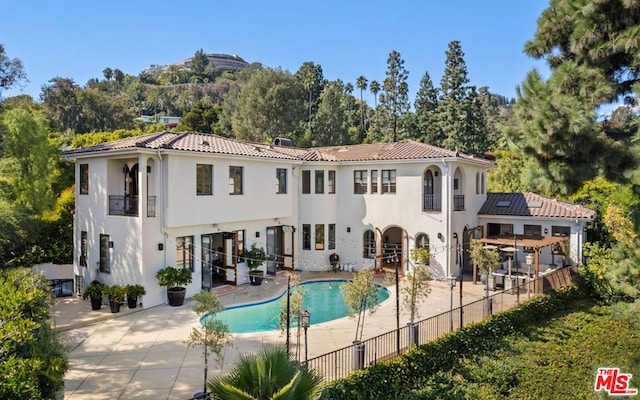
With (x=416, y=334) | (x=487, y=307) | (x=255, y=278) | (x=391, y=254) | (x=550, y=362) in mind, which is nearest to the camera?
(x=416, y=334)

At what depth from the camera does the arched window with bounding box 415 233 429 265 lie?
75.2ft

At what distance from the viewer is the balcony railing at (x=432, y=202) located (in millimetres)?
23047

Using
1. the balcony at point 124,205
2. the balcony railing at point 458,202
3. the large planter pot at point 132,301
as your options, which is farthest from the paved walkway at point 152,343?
the balcony railing at point 458,202

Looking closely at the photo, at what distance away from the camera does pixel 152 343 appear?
1318 centimetres

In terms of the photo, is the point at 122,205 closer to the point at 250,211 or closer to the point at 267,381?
the point at 250,211

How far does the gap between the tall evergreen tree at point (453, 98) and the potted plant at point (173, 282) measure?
37.1 m

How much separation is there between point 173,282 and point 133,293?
1.50 metres

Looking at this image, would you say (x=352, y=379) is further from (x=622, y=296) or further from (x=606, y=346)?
(x=622, y=296)

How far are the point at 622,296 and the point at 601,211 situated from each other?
22.5ft

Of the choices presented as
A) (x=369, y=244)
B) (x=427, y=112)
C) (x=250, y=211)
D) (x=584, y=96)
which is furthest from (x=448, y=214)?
(x=427, y=112)

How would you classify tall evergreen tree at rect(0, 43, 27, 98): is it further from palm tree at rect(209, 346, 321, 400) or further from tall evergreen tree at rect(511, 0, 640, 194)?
tall evergreen tree at rect(511, 0, 640, 194)

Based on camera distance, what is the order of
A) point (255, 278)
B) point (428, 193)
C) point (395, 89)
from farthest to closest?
point (395, 89), point (428, 193), point (255, 278)

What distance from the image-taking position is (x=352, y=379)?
1016 centimetres

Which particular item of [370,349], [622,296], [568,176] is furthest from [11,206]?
[622,296]
